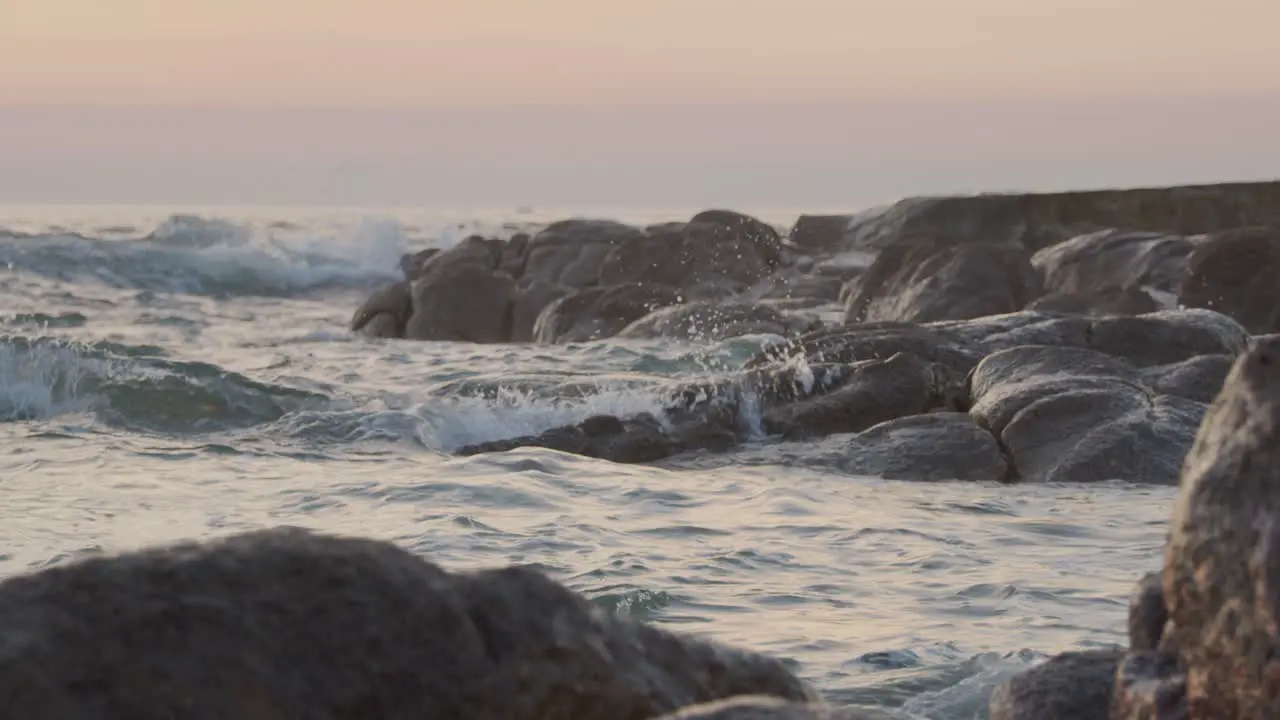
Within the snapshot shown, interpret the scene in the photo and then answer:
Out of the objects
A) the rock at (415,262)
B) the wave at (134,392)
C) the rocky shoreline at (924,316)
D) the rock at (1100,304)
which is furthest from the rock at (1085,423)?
the rock at (415,262)

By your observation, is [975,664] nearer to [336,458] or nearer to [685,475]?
[685,475]

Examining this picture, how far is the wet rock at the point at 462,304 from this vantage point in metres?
21.7

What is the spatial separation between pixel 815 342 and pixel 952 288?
17.3 ft

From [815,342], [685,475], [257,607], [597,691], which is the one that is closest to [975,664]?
[597,691]

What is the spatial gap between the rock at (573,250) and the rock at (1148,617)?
67.2ft

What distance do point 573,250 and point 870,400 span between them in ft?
46.6

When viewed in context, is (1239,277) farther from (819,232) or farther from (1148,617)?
(1148,617)

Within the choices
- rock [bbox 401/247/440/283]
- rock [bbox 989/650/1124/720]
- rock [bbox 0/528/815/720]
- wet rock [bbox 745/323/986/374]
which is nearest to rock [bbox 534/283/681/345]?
rock [bbox 401/247/440/283]

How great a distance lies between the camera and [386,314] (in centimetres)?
2252

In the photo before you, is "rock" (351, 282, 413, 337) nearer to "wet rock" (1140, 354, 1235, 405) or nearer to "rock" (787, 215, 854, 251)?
"rock" (787, 215, 854, 251)

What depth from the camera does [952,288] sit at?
17453mm

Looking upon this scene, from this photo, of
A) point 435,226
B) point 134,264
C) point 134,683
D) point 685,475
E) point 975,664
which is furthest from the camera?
point 435,226

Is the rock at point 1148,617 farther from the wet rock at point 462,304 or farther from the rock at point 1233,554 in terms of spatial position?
the wet rock at point 462,304

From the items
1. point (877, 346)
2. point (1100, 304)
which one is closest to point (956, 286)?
point (1100, 304)
